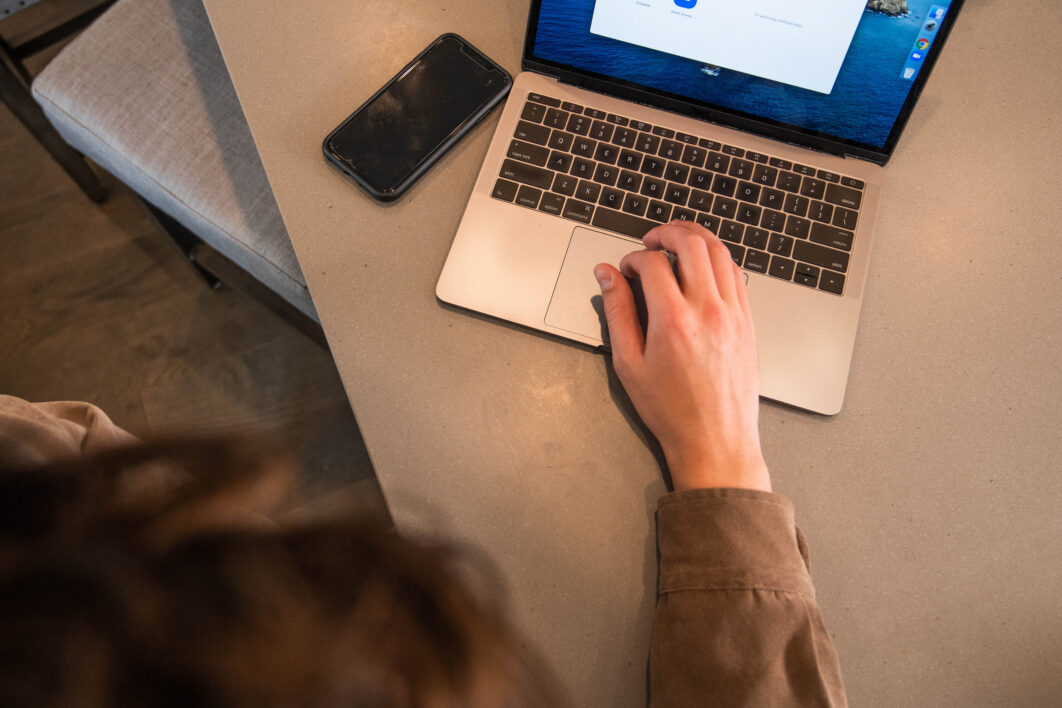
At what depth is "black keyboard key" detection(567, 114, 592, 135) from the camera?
0.65 m

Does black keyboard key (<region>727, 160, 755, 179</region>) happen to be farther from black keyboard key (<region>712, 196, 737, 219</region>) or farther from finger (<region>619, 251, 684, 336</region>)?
finger (<region>619, 251, 684, 336</region>)

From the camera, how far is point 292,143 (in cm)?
66

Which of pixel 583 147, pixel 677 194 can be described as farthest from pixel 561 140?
pixel 677 194

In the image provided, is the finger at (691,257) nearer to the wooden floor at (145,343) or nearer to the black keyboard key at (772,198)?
the black keyboard key at (772,198)

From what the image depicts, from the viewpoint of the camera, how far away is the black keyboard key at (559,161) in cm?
64

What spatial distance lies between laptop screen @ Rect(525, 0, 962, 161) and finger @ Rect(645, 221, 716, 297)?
154 mm

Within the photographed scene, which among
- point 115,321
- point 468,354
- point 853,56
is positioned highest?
point 853,56

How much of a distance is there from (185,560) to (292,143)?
0.45m

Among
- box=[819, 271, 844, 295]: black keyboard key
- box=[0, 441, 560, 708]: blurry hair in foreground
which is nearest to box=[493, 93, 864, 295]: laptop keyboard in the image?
box=[819, 271, 844, 295]: black keyboard key

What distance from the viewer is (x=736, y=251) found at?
2.06ft

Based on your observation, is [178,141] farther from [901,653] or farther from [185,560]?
[901,653]

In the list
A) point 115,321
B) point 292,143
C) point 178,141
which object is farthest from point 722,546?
point 115,321

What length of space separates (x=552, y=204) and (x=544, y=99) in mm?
114

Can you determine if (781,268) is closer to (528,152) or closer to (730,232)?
(730,232)
